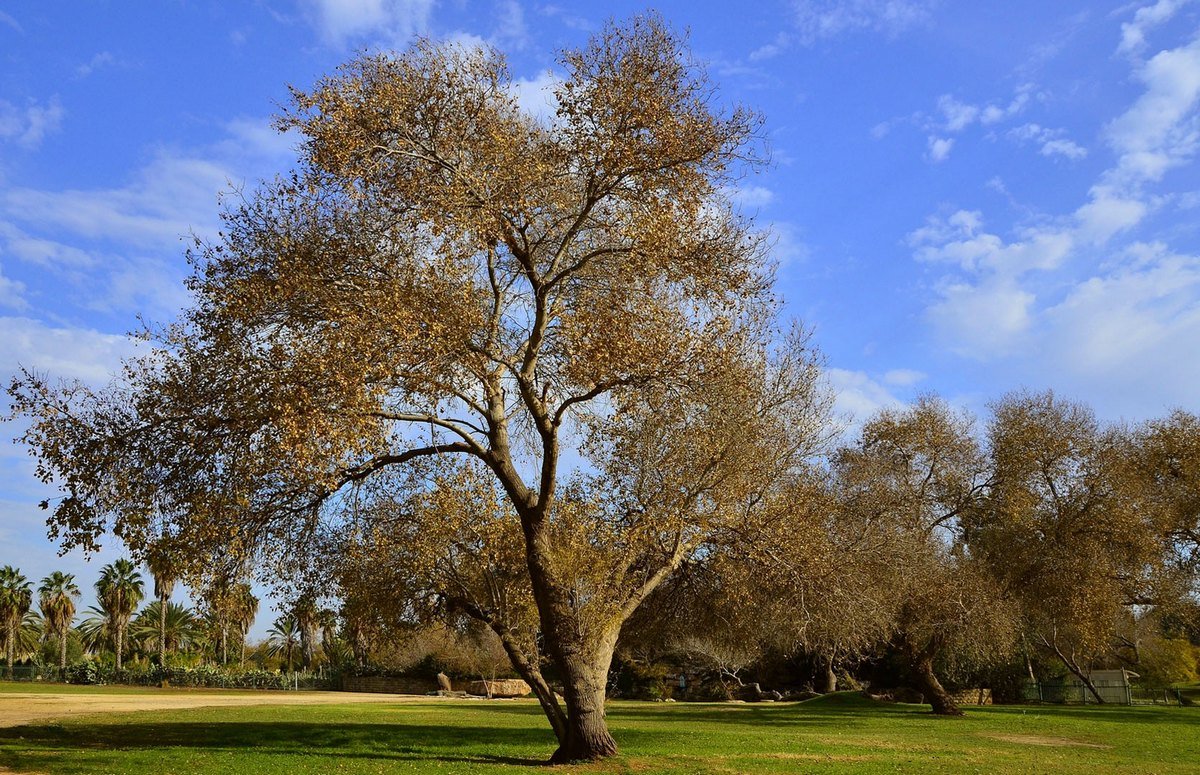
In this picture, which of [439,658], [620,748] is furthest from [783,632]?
[439,658]

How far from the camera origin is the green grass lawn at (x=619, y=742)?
59.0 feet

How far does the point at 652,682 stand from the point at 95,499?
149 ft

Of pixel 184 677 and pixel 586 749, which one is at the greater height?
pixel 586 749

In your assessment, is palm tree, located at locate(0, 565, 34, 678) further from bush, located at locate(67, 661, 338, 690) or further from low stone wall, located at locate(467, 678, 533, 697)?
low stone wall, located at locate(467, 678, 533, 697)

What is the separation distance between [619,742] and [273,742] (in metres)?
8.32

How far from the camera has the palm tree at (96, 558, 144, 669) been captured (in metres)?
76.2

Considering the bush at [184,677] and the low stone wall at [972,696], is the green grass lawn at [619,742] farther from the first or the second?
the bush at [184,677]

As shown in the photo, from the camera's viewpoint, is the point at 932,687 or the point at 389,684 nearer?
the point at 932,687

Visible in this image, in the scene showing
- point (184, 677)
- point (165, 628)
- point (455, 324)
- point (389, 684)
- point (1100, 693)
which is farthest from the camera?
point (165, 628)

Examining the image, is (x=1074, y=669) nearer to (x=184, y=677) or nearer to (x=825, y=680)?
(x=825, y=680)

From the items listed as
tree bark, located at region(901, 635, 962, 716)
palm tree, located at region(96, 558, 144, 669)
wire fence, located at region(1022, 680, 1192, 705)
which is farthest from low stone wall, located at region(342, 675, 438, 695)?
wire fence, located at region(1022, 680, 1192, 705)

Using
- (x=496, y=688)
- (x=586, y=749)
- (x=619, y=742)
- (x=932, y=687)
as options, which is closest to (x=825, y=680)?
(x=496, y=688)

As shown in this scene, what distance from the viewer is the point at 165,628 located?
82.6 meters

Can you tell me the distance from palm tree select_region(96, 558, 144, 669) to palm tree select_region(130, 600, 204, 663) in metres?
4.19
